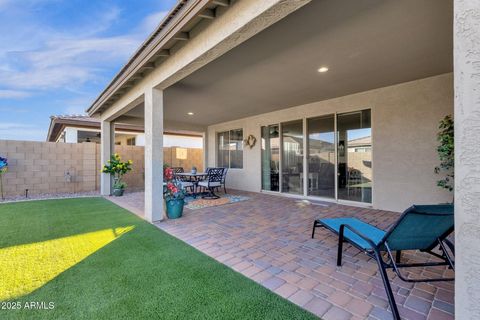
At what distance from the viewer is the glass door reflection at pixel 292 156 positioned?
7086 millimetres

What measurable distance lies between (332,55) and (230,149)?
647cm

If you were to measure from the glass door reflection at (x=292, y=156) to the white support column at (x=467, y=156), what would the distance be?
5890 millimetres

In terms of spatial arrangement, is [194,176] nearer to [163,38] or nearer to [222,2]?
[163,38]

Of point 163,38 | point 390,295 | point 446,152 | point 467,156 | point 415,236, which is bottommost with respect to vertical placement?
point 390,295

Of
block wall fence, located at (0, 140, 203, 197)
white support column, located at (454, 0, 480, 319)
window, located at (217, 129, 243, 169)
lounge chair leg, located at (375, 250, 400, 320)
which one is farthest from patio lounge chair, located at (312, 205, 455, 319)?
block wall fence, located at (0, 140, 203, 197)

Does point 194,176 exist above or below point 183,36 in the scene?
below

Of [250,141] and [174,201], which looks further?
[250,141]

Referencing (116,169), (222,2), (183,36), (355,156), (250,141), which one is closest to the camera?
(222,2)

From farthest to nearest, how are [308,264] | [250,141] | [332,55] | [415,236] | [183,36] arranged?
[250,141]
[332,55]
[183,36]
[308,264]
[415,236]

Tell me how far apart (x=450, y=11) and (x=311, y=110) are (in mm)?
4105

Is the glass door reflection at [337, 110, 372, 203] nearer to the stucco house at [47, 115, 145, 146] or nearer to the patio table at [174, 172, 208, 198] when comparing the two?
the patio table at [174, 172, 208, 198]

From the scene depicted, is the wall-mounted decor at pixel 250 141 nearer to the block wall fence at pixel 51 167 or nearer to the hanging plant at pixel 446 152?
the block wall fence at pixel 51 167

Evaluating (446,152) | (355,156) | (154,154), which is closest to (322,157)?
(355,156)

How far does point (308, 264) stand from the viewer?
2.64 metres
